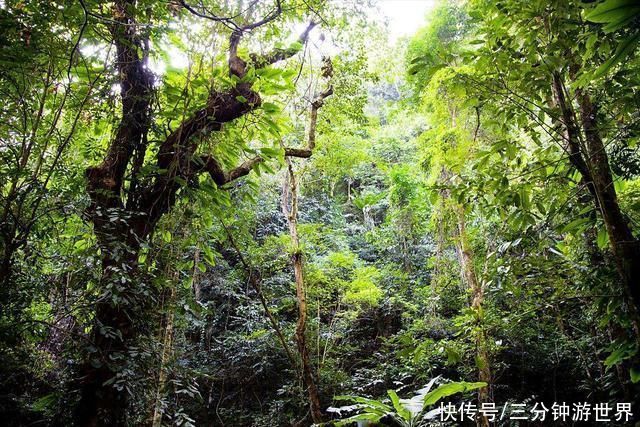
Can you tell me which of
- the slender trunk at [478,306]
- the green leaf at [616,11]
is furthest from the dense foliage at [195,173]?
the slender trunk at [478,306]

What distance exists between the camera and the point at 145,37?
7.45ft

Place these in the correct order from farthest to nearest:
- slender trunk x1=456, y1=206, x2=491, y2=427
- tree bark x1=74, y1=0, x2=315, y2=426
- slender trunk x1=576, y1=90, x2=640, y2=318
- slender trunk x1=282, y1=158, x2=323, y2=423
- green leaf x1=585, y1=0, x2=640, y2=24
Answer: slender trunk x1=282, y1=158, x2=323, y2=423, slender trunk x1=456, y1=206, x2=491, y2=427, tree bark x1=74, y1=0, x2=315, y2=426, slender trunk x1=576, y1=90, x2=640, y2=318, green leaf x1=585, y1=0, x2=640, y2=24

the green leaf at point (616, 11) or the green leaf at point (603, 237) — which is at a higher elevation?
the green leaf at point (616, 11)

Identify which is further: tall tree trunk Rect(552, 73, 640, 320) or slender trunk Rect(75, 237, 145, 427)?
slender trunk Rect(75, 237, 145, 427)

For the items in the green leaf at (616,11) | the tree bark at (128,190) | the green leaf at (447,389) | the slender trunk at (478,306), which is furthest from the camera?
the slender trunk at (478,306)

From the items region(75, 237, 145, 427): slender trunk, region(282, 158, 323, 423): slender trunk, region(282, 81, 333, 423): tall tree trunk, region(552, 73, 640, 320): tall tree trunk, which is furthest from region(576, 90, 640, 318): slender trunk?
region(282, 158, 323, 423): slender trunk

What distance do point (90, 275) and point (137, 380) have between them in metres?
0.57

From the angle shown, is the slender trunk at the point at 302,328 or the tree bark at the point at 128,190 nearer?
the tree bark at the point at 128,190

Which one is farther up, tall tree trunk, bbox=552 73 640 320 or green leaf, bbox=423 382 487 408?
tall tree trunk, bbox=552 73 640 320

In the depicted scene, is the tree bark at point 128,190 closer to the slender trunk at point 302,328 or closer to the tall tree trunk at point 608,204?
the tall tree trunk at point 608,204

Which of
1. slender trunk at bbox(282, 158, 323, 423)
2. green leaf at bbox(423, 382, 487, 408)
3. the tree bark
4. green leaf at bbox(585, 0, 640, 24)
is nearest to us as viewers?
green leaf at bbox(585, 0, 640, 24)

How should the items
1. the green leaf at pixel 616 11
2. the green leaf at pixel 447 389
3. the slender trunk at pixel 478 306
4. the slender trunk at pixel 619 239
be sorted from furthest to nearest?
the slender trunk at pixel 478 306 < the green leaf at pixel 447 389 < the slender trunk at pixel 619 239 < the green leaf at pixel 616 11

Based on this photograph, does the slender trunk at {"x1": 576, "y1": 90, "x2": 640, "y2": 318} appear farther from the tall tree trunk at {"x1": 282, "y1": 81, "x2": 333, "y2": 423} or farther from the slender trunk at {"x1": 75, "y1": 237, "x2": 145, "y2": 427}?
the tall tree trunk at {"x1": 282, "y1": 81, "x2": 333, "y2": 423}

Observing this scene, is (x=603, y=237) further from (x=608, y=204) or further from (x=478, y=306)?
(x=478, y=306)
